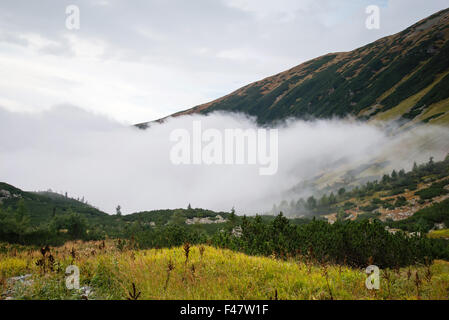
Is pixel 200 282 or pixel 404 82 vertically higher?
pixel 404 82

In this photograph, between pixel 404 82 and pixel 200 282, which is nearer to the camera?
pixel 200 282

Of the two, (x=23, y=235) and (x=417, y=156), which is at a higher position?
(x=417, y=156)

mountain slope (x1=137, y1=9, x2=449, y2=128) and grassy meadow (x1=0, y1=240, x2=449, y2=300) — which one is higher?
mountain slope (x1=137, y1=9, x2=449, y2=128)

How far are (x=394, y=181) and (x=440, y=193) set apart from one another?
17.5 m

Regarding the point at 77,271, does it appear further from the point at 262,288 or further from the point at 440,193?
the point at 440,193

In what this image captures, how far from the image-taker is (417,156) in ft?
233

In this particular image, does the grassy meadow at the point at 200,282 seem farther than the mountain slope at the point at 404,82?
No

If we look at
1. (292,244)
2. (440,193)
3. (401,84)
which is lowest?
(292,244)

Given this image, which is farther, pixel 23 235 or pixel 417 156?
pixel 417 156

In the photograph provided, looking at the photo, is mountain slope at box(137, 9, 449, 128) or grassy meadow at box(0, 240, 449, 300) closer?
grassy meadow at box(0, 240, 449, 300)

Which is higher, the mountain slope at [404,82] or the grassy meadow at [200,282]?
the mountain slope at [404,82]
